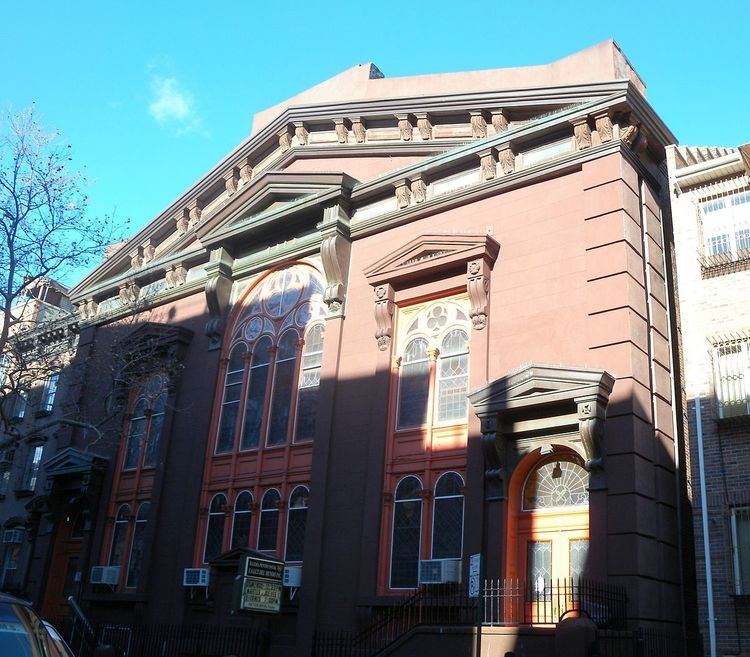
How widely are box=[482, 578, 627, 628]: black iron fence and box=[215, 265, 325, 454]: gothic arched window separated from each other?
282 inches

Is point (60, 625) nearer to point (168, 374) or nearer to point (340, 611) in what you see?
point (168, 374)

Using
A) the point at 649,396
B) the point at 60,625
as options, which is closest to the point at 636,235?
the point at 649,396

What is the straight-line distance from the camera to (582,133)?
730 inches

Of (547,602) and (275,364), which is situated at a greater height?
(275,364)

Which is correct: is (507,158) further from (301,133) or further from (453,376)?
(301,133)

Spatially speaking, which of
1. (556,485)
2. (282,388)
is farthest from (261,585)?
(282,388)

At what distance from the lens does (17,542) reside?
29.6m

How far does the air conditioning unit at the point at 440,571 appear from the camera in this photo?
1642 cm

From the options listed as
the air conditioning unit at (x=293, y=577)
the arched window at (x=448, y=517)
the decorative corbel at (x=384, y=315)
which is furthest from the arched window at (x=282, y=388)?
the arched window at (x=448, y=517)

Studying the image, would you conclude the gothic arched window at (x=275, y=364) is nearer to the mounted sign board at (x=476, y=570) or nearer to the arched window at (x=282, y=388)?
the arched window at (x=282, y=388)

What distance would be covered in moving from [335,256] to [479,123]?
4930mm

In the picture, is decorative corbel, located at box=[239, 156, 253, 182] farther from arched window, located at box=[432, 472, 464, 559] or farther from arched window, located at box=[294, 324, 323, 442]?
arched window, located at box=[432, 472, 464, 559]

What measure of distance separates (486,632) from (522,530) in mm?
3221

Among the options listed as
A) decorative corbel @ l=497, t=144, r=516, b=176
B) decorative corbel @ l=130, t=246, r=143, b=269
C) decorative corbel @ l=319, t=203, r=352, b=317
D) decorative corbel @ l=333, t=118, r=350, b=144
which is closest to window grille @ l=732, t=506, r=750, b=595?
decorative corbel @ l=497, t=144, r=516, b=176
